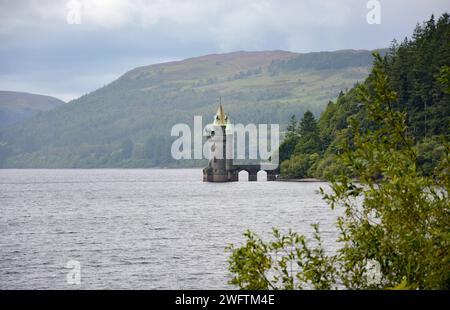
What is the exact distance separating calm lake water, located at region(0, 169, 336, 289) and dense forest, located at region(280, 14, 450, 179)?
12.0 meters

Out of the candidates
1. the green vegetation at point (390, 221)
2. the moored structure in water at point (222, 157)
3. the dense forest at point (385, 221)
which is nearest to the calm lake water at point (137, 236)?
the dense forest at point (385, 221)

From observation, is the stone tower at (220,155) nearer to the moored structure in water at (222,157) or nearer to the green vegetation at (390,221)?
the moored structure in water at (222,157)

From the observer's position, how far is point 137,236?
6241cm

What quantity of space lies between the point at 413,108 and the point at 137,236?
6146cm

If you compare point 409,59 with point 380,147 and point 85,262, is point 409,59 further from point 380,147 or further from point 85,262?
point 380,147

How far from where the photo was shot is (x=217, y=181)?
585 feet

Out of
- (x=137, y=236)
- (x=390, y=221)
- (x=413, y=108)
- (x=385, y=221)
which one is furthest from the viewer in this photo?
(x=413, y=108)

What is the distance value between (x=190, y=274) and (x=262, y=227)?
88.0 ft

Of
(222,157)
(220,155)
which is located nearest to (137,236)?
(220,155)

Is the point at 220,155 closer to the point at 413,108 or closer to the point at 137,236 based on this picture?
the point at 413,108

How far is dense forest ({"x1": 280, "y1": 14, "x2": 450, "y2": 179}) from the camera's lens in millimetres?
102562

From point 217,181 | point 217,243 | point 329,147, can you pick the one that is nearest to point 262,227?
point 217,243

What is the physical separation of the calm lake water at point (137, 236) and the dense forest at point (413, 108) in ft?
39.5

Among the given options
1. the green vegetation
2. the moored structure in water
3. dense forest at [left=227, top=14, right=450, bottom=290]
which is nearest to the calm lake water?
dense forest at [left=227, top=14, right=450, bottom=290]
